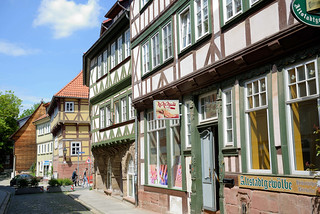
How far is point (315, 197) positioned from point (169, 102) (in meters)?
6.26

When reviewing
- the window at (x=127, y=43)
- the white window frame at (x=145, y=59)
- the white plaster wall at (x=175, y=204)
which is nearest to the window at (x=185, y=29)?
the white window frame at (x=145, y=59)

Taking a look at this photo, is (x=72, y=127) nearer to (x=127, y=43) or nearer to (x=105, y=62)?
(x=105, y=62)

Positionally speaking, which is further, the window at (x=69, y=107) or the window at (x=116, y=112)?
the window at (x=69, y=107)

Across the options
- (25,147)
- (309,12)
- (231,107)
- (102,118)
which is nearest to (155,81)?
(231,107)

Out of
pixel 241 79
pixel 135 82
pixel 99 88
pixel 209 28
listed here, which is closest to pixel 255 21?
pixel 241 79

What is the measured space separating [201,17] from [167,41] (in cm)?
257

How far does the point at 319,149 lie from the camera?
714cm

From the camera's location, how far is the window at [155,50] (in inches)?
571

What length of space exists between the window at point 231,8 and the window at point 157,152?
5.30 m

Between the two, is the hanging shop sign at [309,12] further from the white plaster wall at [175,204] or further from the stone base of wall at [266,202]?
the white plaster wall at [175,204]

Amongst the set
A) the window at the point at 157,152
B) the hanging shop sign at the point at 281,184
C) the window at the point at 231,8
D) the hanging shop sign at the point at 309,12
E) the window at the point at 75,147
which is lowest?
the hanging shop sign at the point at 281,184

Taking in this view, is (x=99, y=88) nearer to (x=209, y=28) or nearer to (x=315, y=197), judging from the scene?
(x=209, y=28)

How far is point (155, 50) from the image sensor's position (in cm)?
1478

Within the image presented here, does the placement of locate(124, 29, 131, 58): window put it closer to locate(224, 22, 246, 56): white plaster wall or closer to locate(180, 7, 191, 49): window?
locate(180, 7, 191, 49): window
